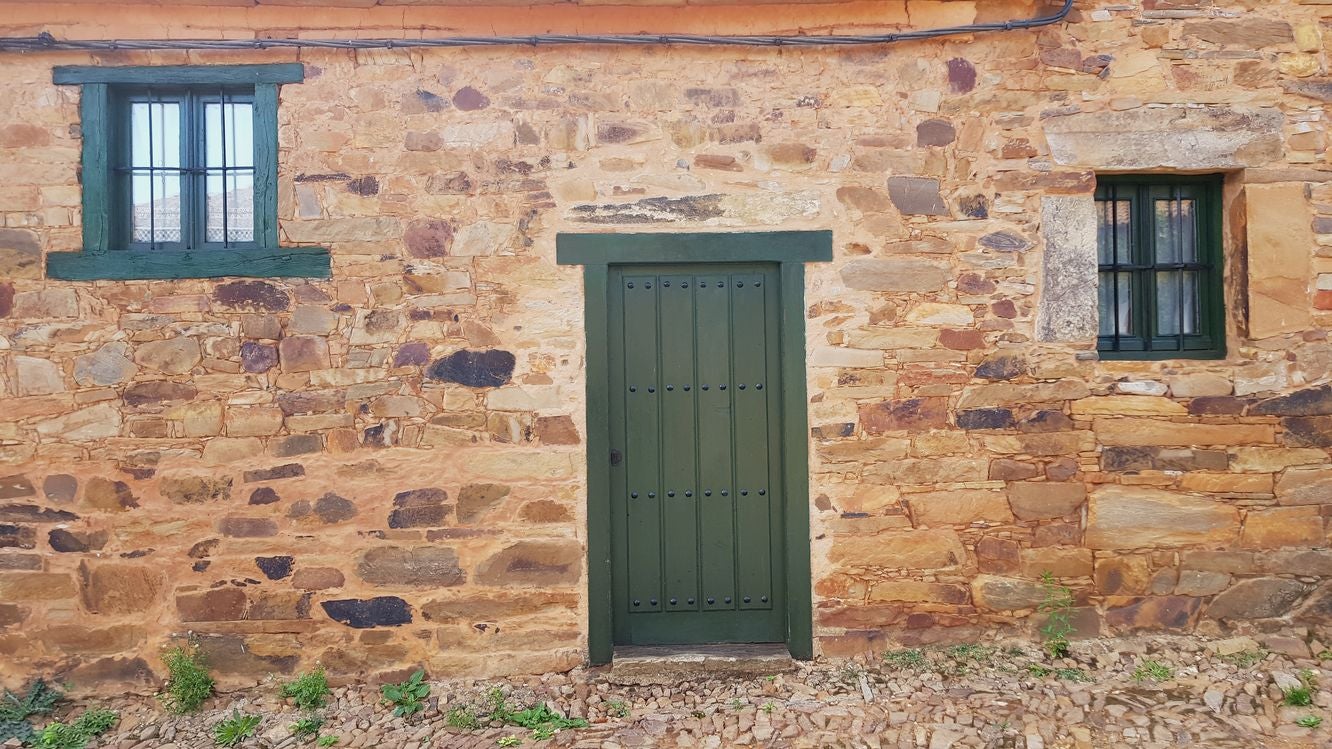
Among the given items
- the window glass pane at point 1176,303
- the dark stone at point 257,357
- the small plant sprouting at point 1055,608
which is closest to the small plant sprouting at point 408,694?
the dark stone at point 257,357

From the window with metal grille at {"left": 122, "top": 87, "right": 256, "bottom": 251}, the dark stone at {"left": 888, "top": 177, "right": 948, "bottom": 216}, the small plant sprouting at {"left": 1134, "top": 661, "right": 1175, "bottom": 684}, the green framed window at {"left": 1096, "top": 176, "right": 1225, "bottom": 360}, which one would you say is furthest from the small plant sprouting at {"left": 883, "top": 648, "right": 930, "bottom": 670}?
the window with metal grille at {"left": 122, "top": 87, "right": 256, "bottom": 251}

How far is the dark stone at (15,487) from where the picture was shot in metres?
3.67

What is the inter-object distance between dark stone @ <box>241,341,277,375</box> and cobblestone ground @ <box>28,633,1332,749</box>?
1.47 m

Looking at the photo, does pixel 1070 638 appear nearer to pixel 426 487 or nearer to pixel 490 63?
pixel 426 487

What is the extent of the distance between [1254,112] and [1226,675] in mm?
2617

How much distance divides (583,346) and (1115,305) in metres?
2.64

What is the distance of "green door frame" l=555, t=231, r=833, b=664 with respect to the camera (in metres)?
3.74

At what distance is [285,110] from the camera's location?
3736 millimetres

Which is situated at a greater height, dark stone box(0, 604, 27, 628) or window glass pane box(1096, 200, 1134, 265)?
window glass pane box(1096, 200, 1134, 265)

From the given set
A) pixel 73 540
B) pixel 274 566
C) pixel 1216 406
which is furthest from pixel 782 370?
pixel 73 540

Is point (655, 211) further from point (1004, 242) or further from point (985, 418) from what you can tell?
point (985, 418)

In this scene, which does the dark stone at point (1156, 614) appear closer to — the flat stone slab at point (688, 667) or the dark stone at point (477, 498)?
the flat stone slab at point (688, 667)

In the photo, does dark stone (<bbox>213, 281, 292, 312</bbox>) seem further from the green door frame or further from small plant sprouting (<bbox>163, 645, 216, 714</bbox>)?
small plant sprouting (<bbox>163, 645, 216, 714</bbox>)

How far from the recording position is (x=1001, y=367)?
3785 millimetres
